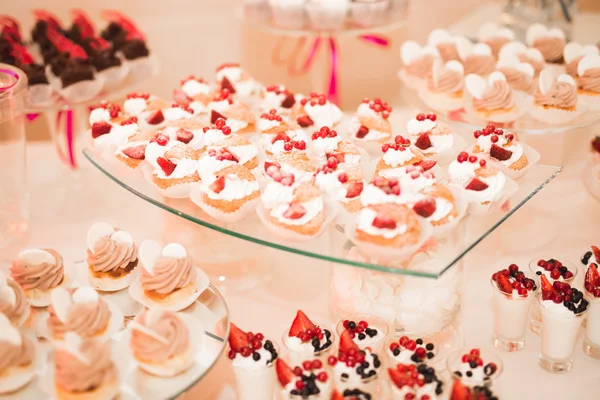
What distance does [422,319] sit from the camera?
1994mm

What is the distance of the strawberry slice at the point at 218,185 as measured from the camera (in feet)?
6.51

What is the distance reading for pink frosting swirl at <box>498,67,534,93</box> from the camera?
2675mm

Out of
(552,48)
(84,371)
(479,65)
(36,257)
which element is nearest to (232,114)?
(36,257)

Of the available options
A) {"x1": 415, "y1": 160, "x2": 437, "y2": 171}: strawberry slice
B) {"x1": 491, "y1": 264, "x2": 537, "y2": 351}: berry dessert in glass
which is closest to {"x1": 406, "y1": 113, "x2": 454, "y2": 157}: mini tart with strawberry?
{"x1": 415, "y1": 160, "x2": 437, "y2": 171}: strawberry slice

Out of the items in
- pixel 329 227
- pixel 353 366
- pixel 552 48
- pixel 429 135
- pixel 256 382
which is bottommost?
pixel 256 382

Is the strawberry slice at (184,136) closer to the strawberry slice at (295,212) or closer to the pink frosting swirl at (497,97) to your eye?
the strawberry slice at (295,212)

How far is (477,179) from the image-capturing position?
76.5 inches

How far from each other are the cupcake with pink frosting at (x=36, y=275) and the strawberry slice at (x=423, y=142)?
112cm

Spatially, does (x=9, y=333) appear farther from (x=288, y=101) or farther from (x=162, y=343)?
(x=288, y=101)

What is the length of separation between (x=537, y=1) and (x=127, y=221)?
7.25ft

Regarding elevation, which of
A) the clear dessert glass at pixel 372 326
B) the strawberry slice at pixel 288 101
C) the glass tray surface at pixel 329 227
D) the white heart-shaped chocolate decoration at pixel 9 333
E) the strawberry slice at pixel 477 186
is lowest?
the clear dessert glass at pixel 372 326

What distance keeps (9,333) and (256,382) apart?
597mm

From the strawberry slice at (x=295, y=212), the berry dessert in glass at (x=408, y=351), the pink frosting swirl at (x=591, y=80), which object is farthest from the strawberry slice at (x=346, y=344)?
the pink frosting swirl at (x=591, y=80)

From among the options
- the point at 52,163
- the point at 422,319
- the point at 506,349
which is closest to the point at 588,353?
the point at 506,349
